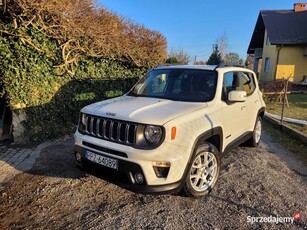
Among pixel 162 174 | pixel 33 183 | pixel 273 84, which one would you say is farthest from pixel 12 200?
pixel 273 84

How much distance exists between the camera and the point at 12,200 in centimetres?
359

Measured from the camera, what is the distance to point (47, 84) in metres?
6.09

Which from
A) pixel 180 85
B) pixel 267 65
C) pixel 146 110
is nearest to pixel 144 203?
pixel 146 110

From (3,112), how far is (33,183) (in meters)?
3.56

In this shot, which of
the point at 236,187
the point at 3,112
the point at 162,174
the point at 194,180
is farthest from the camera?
the point at 3,112

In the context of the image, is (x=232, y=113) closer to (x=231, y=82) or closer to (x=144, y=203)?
(x=231, y=82)

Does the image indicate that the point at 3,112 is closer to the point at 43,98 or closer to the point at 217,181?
the point at 43,98

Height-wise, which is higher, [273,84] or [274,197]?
[273,84]

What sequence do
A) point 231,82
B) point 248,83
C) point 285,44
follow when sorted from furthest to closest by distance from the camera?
1. point 285,44
2. point 248,83
3. point 231,82

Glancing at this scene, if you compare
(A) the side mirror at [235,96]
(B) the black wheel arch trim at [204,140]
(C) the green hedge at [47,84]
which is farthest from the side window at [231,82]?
(C) the green hedge at [47,84]

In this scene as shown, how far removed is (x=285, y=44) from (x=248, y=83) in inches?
719

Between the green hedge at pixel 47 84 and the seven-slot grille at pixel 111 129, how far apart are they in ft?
9.65

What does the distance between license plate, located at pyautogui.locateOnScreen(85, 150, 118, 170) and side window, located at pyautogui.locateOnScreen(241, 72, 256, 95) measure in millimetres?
3190

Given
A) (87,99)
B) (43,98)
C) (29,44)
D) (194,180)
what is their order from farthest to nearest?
(87,99)
(43,98)
(29,44)
(194,180)
